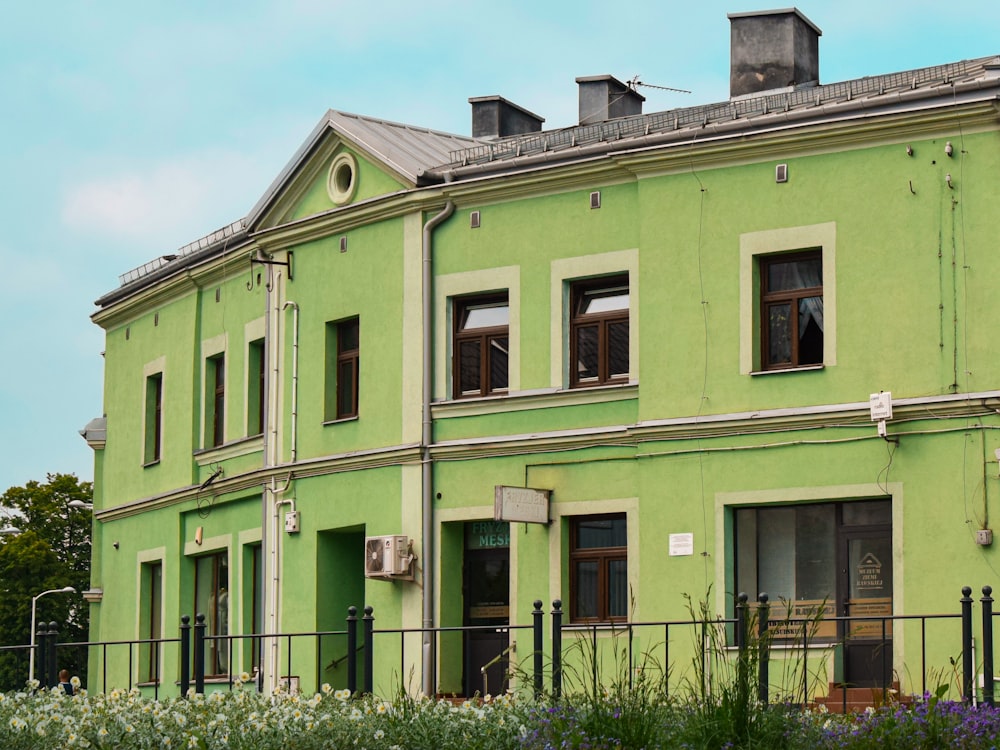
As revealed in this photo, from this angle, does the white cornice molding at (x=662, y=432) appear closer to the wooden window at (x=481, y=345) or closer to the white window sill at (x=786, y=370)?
the white window sill at (x=786, y=370)

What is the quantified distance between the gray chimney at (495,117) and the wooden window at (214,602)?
8.67 metres

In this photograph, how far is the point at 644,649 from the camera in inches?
879

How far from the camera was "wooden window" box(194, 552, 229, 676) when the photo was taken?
96.3ft

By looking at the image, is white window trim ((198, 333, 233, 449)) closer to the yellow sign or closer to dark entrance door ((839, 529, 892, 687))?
dark entrance door ((839, 529, 892, 687))

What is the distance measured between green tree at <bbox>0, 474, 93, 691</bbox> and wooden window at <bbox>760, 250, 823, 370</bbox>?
4359cm

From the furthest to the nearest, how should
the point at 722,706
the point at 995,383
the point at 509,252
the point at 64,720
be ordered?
1. the point at 509,252
2. the point at 995,383
3. the point at 64,720
4. the point at 722,706

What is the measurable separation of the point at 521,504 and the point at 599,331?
8.35 feet

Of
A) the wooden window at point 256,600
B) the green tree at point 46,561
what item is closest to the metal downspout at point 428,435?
the wooden window at point 256,600

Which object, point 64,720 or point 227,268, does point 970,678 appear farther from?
point 227,268

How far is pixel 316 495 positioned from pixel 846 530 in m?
8.41

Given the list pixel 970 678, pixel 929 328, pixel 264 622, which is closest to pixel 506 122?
pixel 264 622

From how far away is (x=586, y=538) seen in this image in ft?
77.8

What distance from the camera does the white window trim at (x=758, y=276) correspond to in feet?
71.2

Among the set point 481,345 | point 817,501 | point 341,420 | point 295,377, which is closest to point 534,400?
point 481,345
